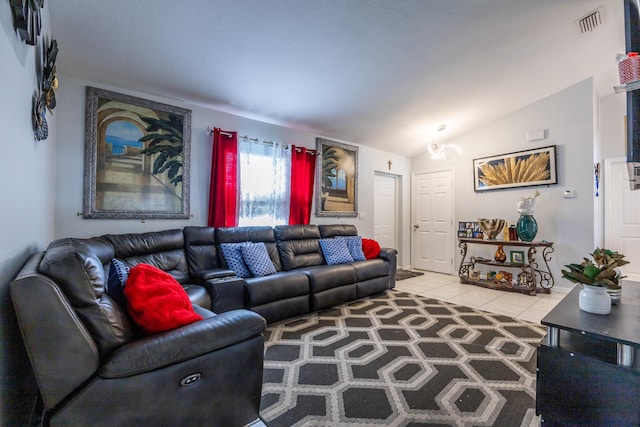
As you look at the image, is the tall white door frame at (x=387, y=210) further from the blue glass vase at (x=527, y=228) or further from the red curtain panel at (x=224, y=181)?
the red curtain panel at (x=224, y=181)

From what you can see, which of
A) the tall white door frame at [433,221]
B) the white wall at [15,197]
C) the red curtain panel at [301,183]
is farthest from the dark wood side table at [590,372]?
the tall white door frame at [433,221]

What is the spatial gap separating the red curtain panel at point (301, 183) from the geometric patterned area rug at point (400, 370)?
1536 mm

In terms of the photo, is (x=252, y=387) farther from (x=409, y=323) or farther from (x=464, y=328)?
(x=464, y=328)

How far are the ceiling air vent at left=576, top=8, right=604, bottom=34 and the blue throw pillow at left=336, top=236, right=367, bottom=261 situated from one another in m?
3.37

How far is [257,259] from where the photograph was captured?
304 centimetres

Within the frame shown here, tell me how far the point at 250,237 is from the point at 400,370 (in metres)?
2.14

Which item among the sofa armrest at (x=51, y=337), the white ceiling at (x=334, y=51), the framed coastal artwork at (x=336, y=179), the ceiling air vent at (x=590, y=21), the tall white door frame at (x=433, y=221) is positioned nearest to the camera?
the sofa armrest at (x=51, y=337)

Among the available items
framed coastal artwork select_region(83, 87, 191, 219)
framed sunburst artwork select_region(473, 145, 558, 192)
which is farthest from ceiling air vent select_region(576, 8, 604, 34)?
framed coastal artwork select_region(83, 87, 191, 219)

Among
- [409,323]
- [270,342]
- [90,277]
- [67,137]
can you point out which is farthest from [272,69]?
[409,323]

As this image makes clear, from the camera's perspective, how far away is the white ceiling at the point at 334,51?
2080mm

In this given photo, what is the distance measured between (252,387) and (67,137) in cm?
272

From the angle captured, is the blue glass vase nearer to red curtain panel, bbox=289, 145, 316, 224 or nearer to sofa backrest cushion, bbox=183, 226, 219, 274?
red curtain panel, bbox=289, 145, 316, 224

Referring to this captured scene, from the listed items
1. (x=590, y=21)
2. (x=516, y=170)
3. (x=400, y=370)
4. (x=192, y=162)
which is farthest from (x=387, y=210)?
(x=400, y=370)

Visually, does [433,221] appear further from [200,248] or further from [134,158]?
[134,158]
